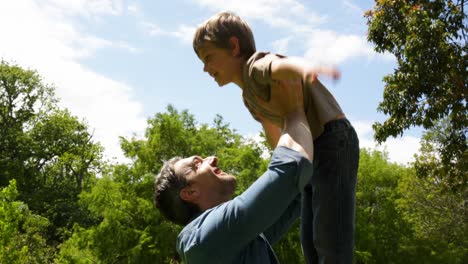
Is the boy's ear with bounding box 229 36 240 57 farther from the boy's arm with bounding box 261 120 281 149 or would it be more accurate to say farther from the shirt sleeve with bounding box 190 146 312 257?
the shirt sleeve with bounding box 190 146 312 257

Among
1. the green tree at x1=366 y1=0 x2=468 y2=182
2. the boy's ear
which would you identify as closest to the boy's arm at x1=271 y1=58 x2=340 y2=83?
the boy's ear

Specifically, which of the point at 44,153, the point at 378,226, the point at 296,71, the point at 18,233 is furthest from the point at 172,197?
the point at 44,153

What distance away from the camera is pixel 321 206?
237 cm

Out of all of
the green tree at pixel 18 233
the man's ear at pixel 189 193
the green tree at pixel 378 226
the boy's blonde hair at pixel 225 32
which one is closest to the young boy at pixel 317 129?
the boy's blonde hair at pixel 225 32

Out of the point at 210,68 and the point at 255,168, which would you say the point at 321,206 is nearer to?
the point at 210,68

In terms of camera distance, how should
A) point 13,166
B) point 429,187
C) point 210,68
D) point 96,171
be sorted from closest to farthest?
point 210,68 → point 429,187 → point 13,166 → point 96,171

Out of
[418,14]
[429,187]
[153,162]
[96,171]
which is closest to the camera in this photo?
[418,14]

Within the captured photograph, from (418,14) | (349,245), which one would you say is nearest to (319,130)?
(349,245)

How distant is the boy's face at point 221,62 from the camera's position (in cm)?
253

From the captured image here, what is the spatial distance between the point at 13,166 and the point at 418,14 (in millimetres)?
31673

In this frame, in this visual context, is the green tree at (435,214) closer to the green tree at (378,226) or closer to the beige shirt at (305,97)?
the green tree at (378,226)

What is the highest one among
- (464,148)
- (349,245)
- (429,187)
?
(429,187)

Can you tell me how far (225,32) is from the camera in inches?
98.4

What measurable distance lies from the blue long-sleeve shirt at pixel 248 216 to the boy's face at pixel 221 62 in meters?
0.66
